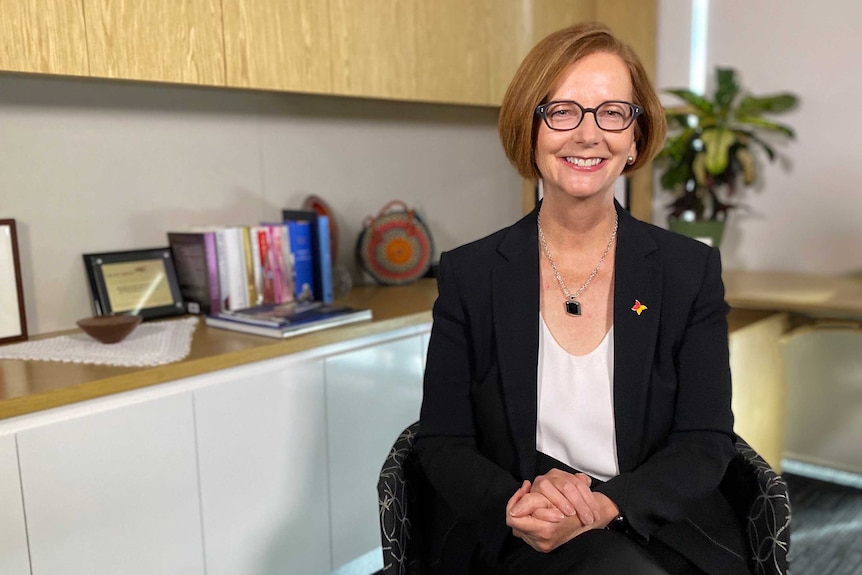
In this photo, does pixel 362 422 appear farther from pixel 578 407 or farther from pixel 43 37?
pixel 43 37

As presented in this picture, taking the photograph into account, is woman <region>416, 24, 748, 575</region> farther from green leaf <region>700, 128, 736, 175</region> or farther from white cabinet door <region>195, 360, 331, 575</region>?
green leaf <region>700, 128, 736, 175</region>

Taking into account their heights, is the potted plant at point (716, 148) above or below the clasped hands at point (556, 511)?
above

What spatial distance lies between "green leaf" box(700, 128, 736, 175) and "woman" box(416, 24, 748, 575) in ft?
5.61

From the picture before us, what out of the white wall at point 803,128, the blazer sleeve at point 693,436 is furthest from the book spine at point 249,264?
the white wall at point 803,128

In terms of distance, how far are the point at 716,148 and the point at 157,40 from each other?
81.1 inches

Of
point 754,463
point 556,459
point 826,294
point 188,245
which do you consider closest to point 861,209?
point 826,294

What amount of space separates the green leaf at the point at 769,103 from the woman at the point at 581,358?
6.19 feet

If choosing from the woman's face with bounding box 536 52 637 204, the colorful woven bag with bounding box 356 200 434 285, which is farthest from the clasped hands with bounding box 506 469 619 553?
the colorful woven bag with bounding box 356 200 434 285

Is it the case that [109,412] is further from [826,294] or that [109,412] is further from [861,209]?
[861,209]

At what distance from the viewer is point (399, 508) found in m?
1.30

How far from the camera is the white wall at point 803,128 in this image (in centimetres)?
295

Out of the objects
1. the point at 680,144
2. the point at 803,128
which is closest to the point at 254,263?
the point at 680,144

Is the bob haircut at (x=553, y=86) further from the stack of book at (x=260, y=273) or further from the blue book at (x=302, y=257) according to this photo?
the blue book at (x=302, y=257)

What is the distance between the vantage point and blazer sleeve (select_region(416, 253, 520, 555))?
1.26 metres
